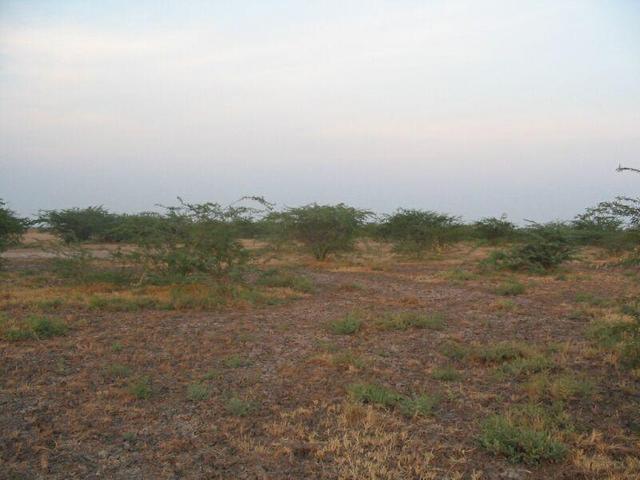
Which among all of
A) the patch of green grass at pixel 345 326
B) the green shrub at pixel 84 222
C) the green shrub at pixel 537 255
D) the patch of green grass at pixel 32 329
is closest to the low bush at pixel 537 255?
the green shrub at pixel 537 255

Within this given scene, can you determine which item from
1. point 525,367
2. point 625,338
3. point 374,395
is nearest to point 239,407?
point 374,395

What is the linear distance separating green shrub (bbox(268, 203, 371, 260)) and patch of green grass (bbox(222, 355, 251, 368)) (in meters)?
14.1

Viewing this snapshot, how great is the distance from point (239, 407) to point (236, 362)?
154cm

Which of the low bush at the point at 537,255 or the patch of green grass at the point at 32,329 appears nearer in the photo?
the patch of green grass at the point at 32,329

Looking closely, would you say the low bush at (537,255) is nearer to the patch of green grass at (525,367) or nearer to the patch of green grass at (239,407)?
the patch of green grass at (525,367)

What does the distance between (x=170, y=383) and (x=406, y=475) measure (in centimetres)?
310

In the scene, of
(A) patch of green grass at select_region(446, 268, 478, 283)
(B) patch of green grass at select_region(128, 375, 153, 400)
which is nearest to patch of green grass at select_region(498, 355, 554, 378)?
(B) patch of green grass at select_region(128, 375, 153, 400)

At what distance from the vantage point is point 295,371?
21.2 feet

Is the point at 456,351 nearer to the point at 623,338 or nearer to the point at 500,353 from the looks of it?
the point at 500,353

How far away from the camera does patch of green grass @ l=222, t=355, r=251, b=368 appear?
6.66m

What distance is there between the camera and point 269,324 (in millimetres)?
9109

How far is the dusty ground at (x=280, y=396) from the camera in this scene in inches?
164

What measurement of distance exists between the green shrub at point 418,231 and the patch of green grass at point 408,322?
15491 millimetres

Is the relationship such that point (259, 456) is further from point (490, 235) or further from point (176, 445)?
point (490, 235)
